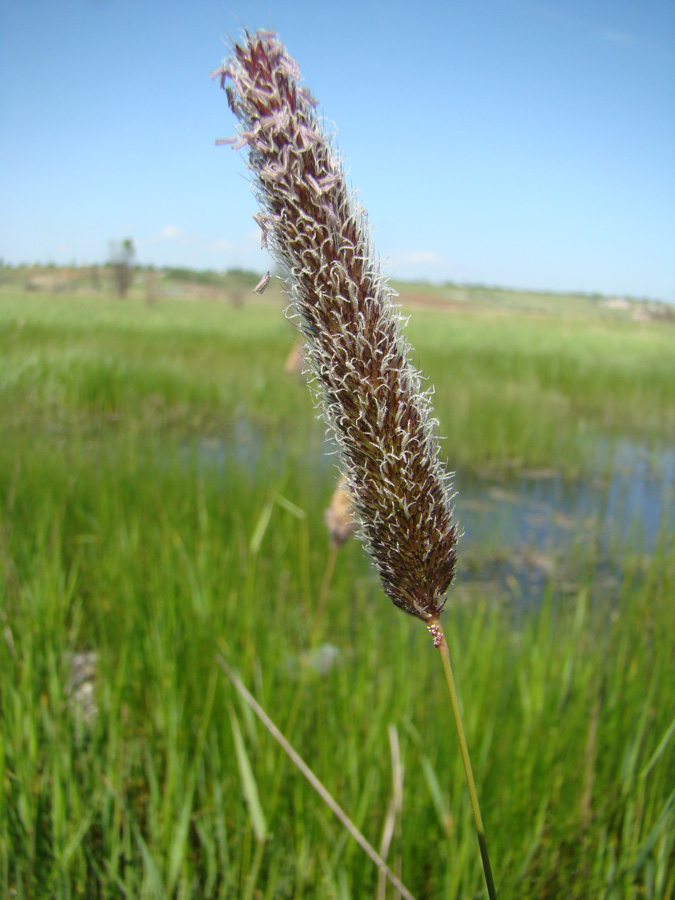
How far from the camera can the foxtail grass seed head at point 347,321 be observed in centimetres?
61

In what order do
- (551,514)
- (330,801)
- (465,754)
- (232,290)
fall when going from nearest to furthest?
(465,754) → (330,801) → (551,514) → (232,290)

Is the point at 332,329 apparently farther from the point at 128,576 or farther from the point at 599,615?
the point at 599,615

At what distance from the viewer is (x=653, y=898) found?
138 cm

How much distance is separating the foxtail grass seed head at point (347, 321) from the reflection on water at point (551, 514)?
10.2ft

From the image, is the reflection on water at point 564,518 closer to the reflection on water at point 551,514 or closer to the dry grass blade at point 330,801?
the reflection on water at point 551,514

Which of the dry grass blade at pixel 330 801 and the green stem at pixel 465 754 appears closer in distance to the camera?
the green stem at pixel 465 754

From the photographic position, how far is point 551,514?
600 centimetres

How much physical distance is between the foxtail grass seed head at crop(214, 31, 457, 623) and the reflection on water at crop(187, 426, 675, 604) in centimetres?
312

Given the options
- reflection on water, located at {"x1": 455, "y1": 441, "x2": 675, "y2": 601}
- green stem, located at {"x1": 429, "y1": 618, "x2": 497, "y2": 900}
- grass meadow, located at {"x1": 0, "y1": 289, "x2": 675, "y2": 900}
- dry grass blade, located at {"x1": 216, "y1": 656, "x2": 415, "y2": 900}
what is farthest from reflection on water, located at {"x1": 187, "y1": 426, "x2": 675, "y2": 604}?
green stem, located at {"x1": 429, "y1": 618, "x2": 497, "y2": 900}

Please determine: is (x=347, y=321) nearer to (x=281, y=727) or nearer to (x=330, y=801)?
(x=330, y=801)

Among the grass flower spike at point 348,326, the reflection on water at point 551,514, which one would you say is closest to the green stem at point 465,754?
the grass flower spike at point 348,326

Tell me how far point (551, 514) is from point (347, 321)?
19.0 feet

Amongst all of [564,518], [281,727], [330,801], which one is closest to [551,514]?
[564,518]

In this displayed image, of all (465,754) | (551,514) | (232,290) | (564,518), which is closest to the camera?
(465,754)
